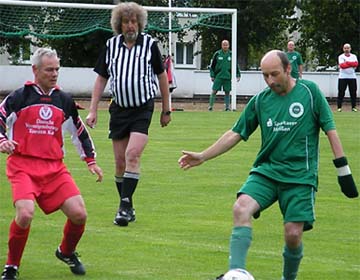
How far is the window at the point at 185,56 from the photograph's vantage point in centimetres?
6731

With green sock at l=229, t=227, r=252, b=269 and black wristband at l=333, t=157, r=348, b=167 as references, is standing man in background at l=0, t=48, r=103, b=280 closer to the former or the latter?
green sock at l=229, t=227, r=252, b=269

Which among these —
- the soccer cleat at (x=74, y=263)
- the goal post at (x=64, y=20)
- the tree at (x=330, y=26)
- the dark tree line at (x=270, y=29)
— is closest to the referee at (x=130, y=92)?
the soccer cleat at (x=74, y=263)

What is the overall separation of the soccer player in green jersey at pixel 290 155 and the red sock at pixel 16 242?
166 cm

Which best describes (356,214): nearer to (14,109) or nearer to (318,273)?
(318,273)

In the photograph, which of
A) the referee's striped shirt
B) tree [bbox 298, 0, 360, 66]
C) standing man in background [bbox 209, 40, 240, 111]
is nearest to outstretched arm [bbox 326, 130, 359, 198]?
the referee's striped shirt

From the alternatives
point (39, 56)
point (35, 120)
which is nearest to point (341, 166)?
point (35, 120)

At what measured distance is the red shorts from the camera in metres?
7.88

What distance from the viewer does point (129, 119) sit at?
10.7 meters

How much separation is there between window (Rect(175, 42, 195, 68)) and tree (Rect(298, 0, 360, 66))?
30.0 feet

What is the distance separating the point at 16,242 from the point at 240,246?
5.87ft

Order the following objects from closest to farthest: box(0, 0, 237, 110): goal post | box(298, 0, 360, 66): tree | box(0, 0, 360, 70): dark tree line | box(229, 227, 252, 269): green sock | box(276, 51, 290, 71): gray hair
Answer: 1. box(229, 227, 252, 269): green sock
2. box(276, 51, 290, 71): gray hair
3. box(0, 0, 237, 110): goal post
4. box(0, 0, 360, 70): dark tree line
5. box(298, 0, 360, 66): tree

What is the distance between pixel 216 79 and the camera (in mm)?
33188

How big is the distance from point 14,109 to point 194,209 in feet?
13.4

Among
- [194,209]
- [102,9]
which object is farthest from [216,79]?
[194,209]
